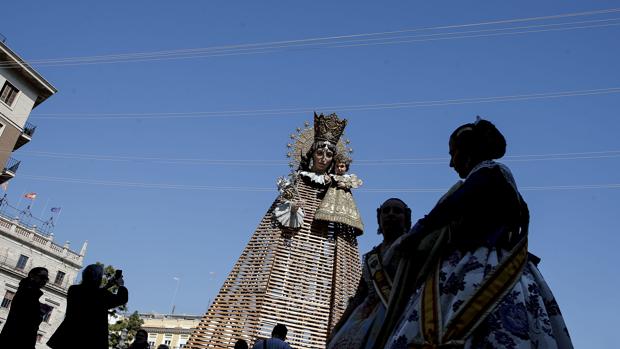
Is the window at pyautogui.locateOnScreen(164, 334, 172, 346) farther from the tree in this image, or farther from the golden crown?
the golden crown

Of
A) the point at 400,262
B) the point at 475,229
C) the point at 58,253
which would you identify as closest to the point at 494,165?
the point at 475,229

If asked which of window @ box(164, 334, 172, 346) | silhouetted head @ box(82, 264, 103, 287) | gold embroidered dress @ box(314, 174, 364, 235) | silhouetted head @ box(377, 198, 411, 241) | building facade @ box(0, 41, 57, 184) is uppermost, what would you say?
building facade @ box(0, 41, 57, 184)

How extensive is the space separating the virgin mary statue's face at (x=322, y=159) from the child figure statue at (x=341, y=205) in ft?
1.26

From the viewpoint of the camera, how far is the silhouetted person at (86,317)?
→ 453 cm

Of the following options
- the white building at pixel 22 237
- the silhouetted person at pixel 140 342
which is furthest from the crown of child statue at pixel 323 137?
the white building at pixel 22 237

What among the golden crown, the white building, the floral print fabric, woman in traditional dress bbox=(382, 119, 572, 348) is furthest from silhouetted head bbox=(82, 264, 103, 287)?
the white building

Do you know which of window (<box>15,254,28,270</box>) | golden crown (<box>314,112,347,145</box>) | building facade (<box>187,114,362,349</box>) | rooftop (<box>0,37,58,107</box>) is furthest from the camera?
window (<box>15,254,28,270</box>)

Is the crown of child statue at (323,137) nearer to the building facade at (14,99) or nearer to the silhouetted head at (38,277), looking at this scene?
the silhouetted head at (38,277)

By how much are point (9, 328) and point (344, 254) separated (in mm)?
7681

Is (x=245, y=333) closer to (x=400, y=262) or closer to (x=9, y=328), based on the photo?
(x=9, y=328)

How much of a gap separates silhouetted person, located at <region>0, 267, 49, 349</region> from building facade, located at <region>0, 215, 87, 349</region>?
30057 millimetres

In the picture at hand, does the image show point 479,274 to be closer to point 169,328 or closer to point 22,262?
point 22,262

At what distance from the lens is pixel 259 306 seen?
33.5 ft

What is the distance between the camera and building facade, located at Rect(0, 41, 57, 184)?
84.7ft
